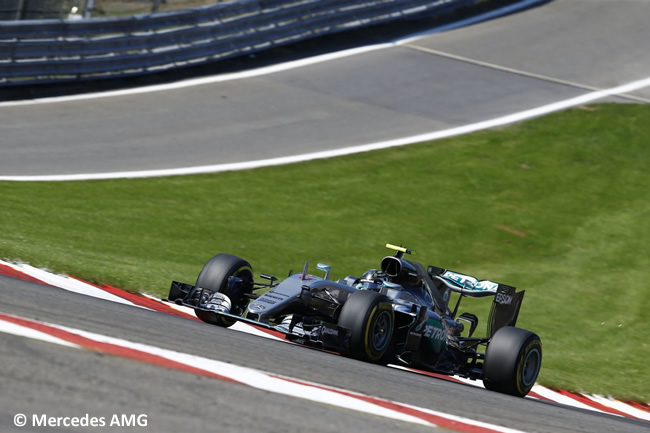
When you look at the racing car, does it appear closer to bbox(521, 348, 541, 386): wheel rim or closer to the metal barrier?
bbox(521, 348, 541, 386): wheel rim

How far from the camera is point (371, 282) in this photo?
28.2ft

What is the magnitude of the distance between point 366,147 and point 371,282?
1105 centimetres

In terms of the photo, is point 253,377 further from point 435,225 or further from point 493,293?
point 435,225

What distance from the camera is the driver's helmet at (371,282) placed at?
856 centimetres

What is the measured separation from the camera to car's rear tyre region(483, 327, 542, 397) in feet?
27.0

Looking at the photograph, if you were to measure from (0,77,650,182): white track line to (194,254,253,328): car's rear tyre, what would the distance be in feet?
24.4

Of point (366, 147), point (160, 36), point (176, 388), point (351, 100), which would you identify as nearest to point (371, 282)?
point (176, 388)

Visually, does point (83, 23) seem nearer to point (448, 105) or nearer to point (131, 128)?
point (131, 128)

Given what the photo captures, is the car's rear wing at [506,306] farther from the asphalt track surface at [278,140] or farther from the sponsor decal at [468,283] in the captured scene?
the asphalt track surface at [278,140]

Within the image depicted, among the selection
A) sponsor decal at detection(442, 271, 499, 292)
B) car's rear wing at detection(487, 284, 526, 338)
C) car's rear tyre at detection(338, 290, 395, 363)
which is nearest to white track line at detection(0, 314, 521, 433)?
car's rear tyre at detection(338, 290, 395, 363)

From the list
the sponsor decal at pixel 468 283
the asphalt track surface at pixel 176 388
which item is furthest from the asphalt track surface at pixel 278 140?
the sponsor decal at pixel 468 283

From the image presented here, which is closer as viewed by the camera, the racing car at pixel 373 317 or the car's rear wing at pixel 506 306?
the racing car at pixel 373 317

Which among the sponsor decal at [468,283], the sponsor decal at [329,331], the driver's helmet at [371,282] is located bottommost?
the sponsor decal at [329,331]

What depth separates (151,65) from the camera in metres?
22.1
